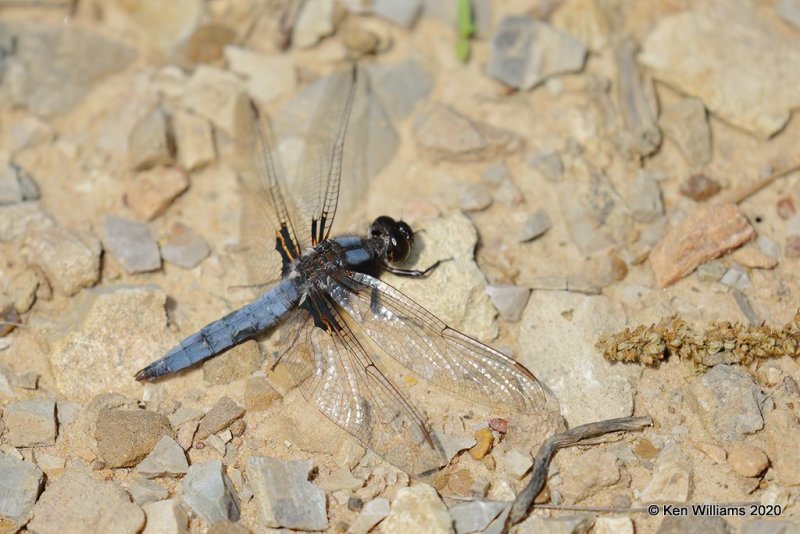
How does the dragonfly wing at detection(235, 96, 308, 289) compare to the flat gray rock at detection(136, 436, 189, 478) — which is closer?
the flat gray rock at detection(136, 436, 189, 478)

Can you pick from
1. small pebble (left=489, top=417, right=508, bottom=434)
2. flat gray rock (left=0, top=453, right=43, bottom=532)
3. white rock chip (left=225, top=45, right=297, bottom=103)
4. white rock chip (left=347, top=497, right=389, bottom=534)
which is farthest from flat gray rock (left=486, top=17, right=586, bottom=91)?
flat gray rock (left=0, top=453, right=43, bottom=532)

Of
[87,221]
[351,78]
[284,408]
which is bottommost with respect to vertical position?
[284,408]

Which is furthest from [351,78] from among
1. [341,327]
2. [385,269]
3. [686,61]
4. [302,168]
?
[686,61]

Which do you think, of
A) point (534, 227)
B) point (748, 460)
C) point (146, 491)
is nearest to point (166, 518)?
point (146, 491)

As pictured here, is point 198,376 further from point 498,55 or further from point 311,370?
point 498,55

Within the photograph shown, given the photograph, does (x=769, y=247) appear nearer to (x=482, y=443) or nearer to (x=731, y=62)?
(x=731, y=62)

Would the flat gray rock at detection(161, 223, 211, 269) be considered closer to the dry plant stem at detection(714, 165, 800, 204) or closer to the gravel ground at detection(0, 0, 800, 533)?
the gravel ground at detection(0, 0, 800, 533)
